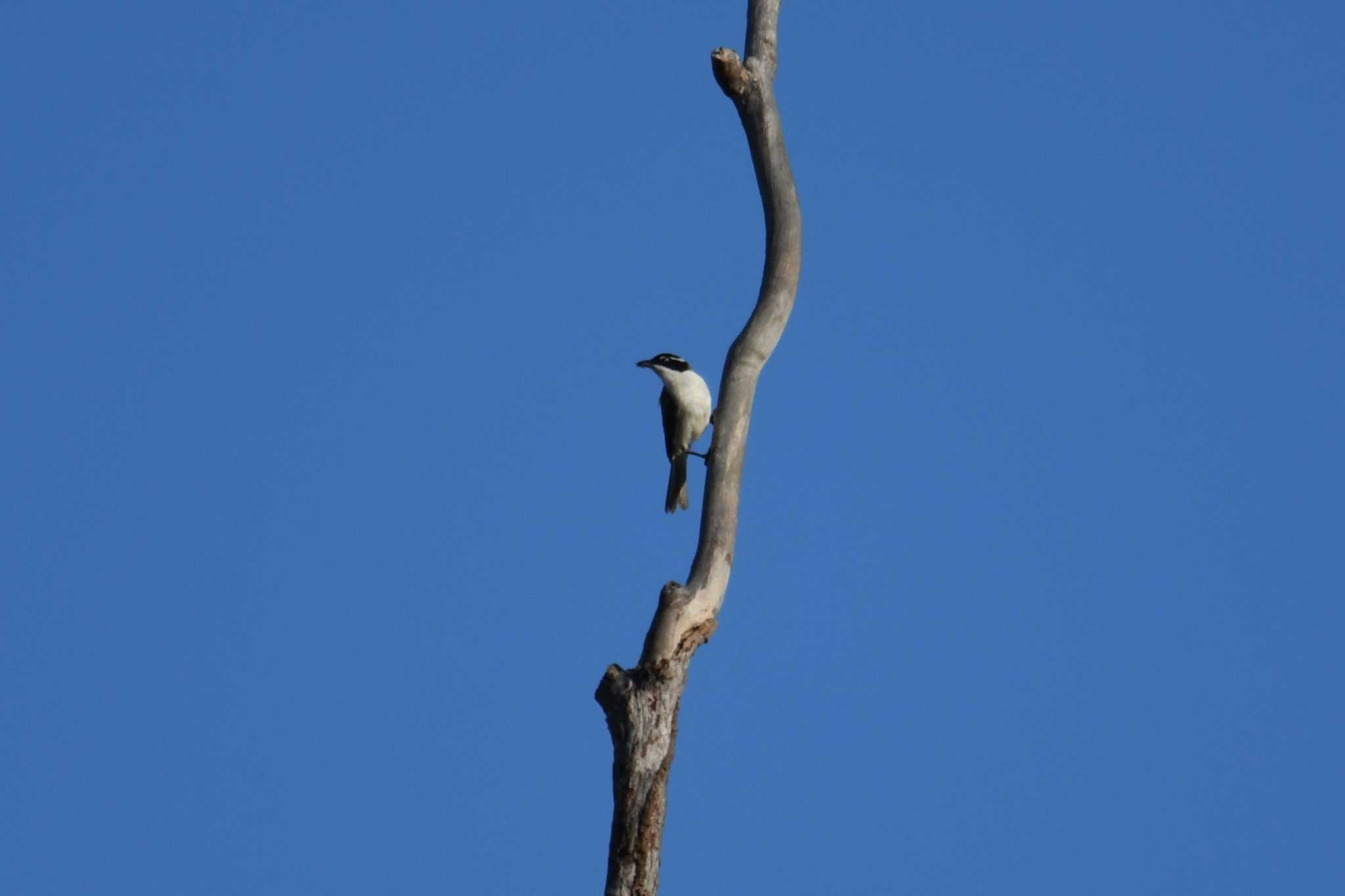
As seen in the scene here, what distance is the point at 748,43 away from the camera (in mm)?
9781

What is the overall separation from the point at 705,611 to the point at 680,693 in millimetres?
419

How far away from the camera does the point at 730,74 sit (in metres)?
9.45

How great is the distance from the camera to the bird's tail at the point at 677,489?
12.3 meters

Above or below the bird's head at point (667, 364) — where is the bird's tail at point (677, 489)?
below

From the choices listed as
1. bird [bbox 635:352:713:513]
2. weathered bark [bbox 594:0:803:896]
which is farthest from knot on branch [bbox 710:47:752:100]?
bird [bbox 635:352:713:513]

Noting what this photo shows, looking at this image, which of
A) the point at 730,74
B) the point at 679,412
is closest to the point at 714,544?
the point at 730,74

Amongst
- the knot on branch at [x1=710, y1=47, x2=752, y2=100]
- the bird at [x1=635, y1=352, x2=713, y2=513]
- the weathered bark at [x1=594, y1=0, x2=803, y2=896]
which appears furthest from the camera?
the bird at [x1=635, y1=352, x2=713, y2=513]

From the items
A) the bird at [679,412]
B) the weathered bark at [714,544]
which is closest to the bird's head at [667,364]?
the bird at [679,412]

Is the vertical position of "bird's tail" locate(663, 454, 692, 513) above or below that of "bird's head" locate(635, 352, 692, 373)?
below

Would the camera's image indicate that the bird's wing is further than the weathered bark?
Yes

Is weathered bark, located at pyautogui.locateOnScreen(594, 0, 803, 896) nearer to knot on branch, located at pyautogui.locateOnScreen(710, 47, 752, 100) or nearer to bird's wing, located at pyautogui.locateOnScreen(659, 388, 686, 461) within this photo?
knot on branch, located at pyautogui.locateOnScreen(710, 47, 752, 100)

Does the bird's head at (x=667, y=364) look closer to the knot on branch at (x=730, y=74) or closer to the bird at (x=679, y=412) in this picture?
the bird at (x=679, y=412)

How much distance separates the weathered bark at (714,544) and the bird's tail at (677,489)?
10.3 feet

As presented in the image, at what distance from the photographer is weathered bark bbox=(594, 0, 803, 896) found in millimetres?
7887
